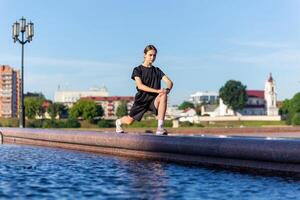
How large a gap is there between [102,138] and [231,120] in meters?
113

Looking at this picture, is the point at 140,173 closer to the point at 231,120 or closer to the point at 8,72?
the point at 231,120

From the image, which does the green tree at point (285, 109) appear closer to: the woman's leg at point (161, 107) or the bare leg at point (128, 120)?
the bare leg at point (128, 120)

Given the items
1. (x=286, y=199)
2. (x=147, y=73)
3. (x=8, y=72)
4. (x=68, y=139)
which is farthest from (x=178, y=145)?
(x=8, y=72)

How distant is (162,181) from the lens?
5.89 m

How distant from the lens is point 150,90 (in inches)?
372

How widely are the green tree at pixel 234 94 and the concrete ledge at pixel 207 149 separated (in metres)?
132

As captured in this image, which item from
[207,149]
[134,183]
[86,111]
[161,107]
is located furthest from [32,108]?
[134,183]

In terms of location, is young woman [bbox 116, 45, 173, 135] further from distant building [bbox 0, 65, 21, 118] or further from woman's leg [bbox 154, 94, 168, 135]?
distant building [bbox 0, 65, 21, 118]

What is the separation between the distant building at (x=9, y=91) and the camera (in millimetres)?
186700

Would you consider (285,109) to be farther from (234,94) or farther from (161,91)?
(161,91)

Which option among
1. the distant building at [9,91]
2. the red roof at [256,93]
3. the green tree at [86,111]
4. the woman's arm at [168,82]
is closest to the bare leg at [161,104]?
the woman's arm at [168,82]

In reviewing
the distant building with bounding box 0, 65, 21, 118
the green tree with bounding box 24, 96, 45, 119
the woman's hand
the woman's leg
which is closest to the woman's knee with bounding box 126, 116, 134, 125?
the woman's leg

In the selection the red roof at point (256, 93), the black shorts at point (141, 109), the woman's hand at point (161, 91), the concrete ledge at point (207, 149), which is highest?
the red roof at point (256, 93)

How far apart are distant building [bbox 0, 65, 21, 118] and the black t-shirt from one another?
7024 inches
